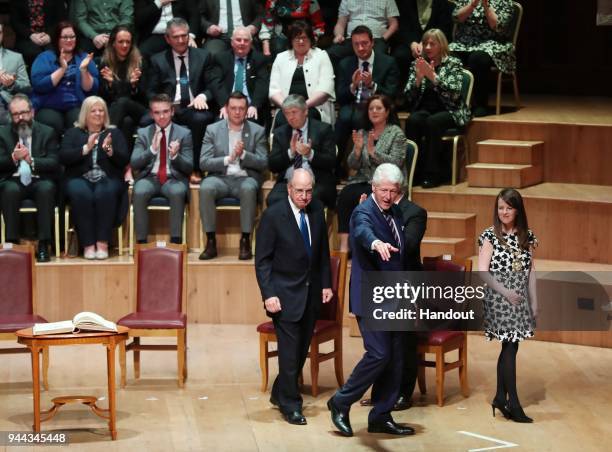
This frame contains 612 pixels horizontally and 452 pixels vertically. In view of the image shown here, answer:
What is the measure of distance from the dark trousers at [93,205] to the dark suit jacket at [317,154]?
1151mm

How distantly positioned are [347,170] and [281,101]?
79 cm

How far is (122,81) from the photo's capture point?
10398 millimetres

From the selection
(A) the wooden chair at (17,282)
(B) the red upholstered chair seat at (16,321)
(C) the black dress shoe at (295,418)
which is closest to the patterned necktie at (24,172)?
(A) the wooden chair at (17,282)

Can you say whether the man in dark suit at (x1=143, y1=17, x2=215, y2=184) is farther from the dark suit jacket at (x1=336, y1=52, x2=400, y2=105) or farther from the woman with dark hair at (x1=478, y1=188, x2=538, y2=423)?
the woman with dark hair at (x1=478, y1=188, x2=538, y2=423)

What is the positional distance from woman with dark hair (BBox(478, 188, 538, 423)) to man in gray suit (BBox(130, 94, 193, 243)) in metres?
2.88

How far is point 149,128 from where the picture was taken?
9.97 meters

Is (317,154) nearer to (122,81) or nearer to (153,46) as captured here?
(122,81)

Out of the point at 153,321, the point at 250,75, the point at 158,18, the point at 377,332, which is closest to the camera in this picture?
the point at 377,332

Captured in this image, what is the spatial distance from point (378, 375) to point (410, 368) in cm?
62

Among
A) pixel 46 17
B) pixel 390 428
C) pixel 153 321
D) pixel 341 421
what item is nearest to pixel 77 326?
pixel 153 321

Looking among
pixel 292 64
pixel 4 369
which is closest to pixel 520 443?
pixel 4 369

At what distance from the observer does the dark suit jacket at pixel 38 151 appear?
9.65m

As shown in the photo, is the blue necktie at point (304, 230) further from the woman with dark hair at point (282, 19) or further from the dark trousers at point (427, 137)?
the woman with dark hair at point (282, 19)

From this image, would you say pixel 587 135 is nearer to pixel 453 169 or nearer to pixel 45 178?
pixel 453 169
